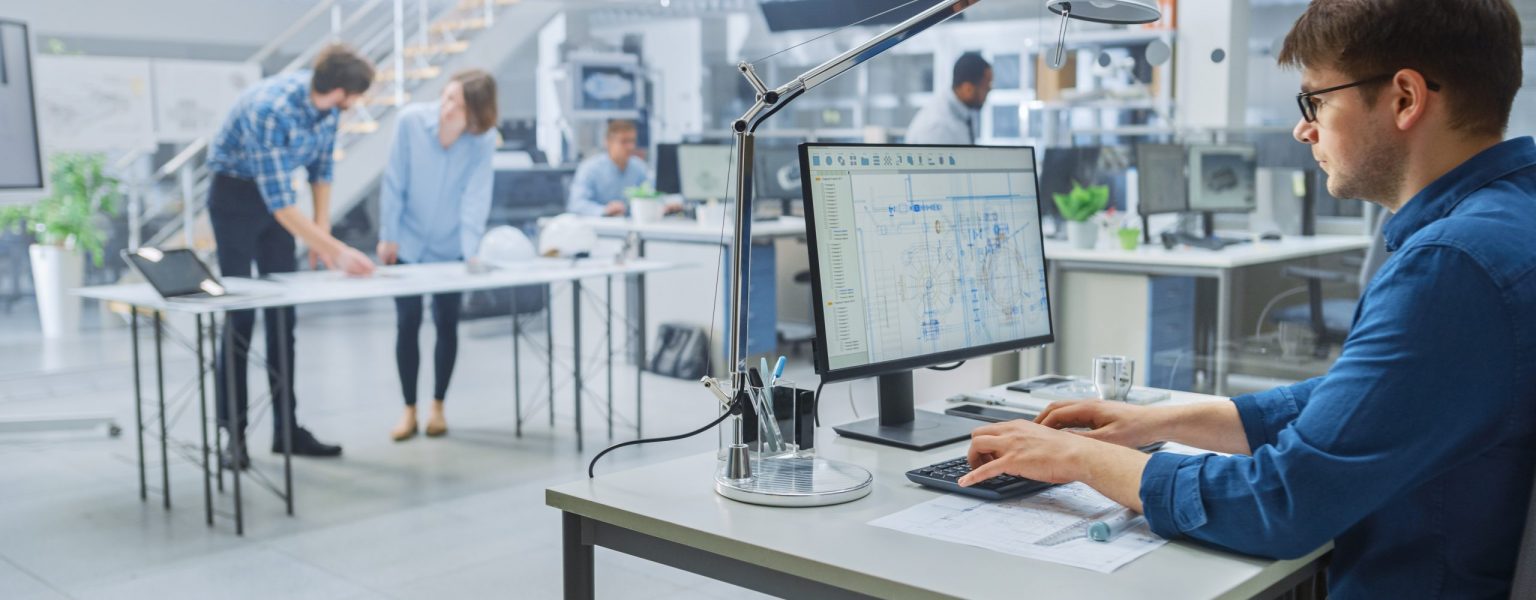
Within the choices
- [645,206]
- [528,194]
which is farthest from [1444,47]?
[528,194]

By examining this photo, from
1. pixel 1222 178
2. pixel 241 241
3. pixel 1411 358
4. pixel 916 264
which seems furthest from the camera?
pixel 1222 178

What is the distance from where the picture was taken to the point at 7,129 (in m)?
4.72

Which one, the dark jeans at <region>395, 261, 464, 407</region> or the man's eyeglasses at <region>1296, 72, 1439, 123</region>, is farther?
the dark jeans at <region>395, 261, 464, 407</region>

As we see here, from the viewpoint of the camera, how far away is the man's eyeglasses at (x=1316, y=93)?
3.89 ft

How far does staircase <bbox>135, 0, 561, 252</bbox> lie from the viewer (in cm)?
698

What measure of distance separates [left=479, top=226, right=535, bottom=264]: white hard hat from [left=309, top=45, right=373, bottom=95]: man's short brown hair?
28.7 inches

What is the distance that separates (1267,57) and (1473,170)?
798 centimetres

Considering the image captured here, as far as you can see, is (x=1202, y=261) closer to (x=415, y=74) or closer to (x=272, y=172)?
(x=272, y=172)

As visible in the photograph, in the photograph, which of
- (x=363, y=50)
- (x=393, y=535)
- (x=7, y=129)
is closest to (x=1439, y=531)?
(x=393, y=535)

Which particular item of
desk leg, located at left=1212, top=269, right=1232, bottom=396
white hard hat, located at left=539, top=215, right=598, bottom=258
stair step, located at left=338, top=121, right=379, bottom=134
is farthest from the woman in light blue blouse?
stair step, located at left=338, top=121, right=379, bottom=134

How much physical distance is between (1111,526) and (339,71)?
329cm

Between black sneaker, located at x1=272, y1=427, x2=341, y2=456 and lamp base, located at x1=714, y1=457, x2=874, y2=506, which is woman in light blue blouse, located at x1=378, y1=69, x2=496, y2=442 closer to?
black sneaker, located at x1=272, y1=427, x2=341, y2=456

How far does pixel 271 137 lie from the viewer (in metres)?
3.94

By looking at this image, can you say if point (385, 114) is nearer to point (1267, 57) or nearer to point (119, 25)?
point (119, 25)
